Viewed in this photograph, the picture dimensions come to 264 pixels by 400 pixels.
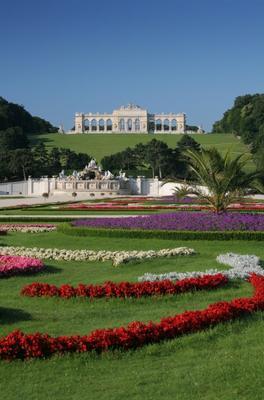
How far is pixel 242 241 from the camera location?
548 inches

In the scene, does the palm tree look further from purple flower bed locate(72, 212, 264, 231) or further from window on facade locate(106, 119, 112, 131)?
window on facade locate(106, 119, 112, 131)

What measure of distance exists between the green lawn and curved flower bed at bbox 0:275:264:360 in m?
0.07

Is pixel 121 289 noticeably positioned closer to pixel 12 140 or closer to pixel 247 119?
pixel 12 140

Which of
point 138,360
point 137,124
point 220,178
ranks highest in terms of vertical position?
point 137,124

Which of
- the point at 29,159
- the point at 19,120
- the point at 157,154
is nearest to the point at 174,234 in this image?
the point at 157,154

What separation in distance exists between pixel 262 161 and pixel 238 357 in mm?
43887

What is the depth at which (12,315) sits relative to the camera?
7.12 m

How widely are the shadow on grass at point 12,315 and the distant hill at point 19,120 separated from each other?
3387 inches

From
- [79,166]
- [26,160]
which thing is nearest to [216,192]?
[26,160]

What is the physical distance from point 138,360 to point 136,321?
975 mm

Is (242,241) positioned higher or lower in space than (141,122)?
lower

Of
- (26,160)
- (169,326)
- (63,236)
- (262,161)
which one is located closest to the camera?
(169,326)

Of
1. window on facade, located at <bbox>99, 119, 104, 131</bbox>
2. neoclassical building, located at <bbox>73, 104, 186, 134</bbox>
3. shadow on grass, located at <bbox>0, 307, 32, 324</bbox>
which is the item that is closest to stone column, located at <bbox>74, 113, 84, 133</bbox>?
neoclassical building, located at <bbox>73, 104, 186, 134</bbox>

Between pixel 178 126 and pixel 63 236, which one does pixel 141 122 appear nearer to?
pixel 178 126
